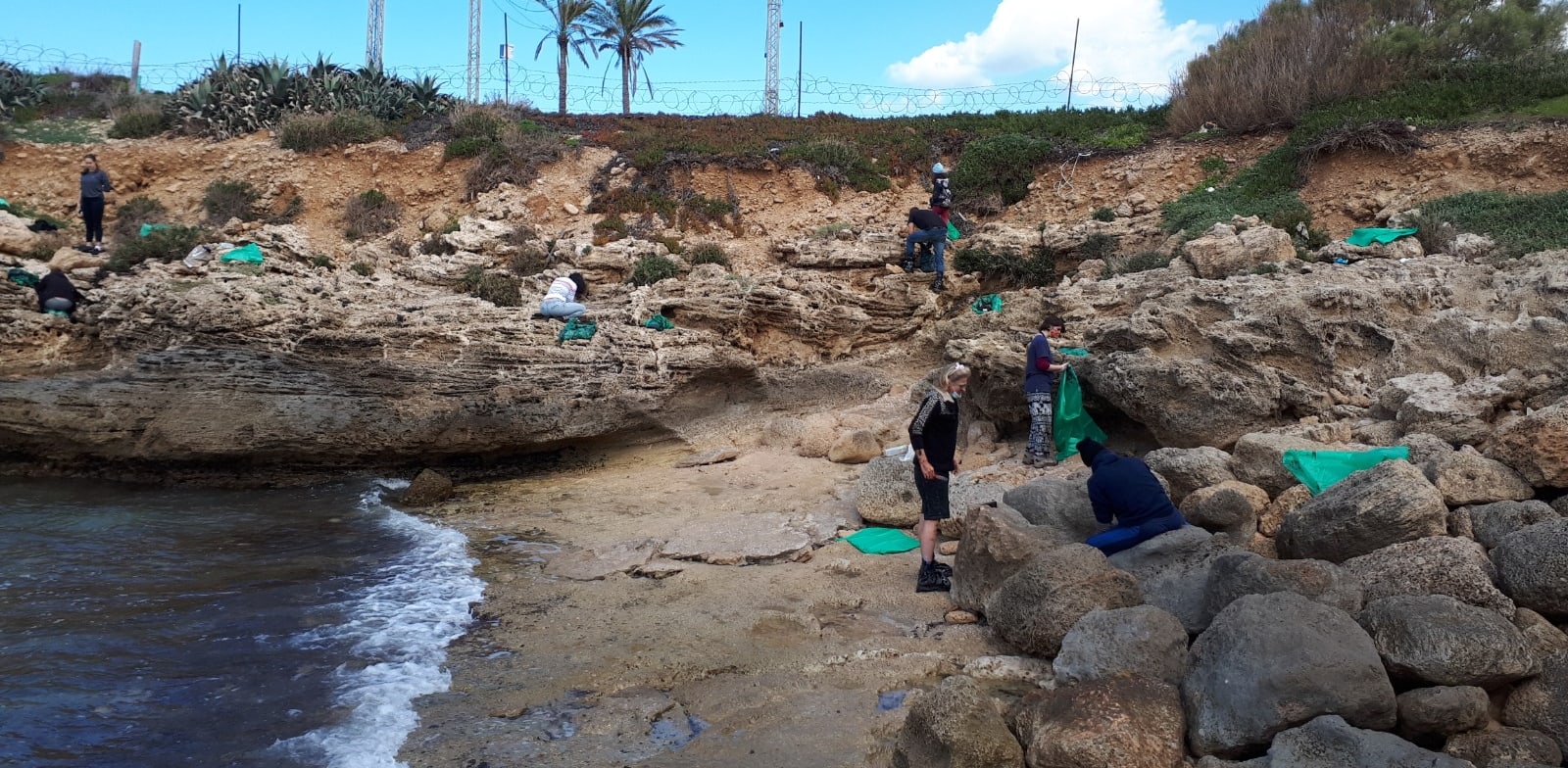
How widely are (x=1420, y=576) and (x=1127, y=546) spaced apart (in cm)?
180

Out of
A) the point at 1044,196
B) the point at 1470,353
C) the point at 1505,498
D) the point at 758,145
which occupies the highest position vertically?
the point at 758,145

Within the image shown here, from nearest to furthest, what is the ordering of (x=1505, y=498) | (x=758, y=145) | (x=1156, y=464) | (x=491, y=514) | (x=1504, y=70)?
1. (x=1505, y=498)
2. (x=1156, y=464)
3. (x=491, y=514)
4. (x=1504, y=70)
5. (x=758, y=145)

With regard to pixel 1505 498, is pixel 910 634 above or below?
below

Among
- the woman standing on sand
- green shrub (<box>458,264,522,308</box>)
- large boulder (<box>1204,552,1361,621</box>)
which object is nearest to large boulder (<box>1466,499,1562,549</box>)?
large boulder (<box>1204,552,1361,621</box>)

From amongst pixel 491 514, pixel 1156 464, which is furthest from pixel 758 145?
pixel 1156 464

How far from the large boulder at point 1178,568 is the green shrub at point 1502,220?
7.00 meters

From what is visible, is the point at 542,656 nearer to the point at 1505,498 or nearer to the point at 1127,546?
the point at 1127,546

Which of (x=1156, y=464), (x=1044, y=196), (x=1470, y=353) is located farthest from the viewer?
(x=1044, y=196)

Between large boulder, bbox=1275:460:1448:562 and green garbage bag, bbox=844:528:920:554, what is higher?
large boulder, bbox=1275:460:1448:562

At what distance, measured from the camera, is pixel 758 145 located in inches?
864

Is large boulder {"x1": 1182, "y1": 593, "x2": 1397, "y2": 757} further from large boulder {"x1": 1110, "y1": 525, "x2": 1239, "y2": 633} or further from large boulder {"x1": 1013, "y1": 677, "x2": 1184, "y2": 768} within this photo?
large boulder {"x1": 1110, "y1": 525, "x2": 1239, "y2": 633}

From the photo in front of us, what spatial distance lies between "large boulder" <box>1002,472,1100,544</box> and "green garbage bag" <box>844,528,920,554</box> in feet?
3.27

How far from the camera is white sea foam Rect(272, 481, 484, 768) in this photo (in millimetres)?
5125

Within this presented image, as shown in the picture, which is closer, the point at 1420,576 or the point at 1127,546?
the point at 1420,576
